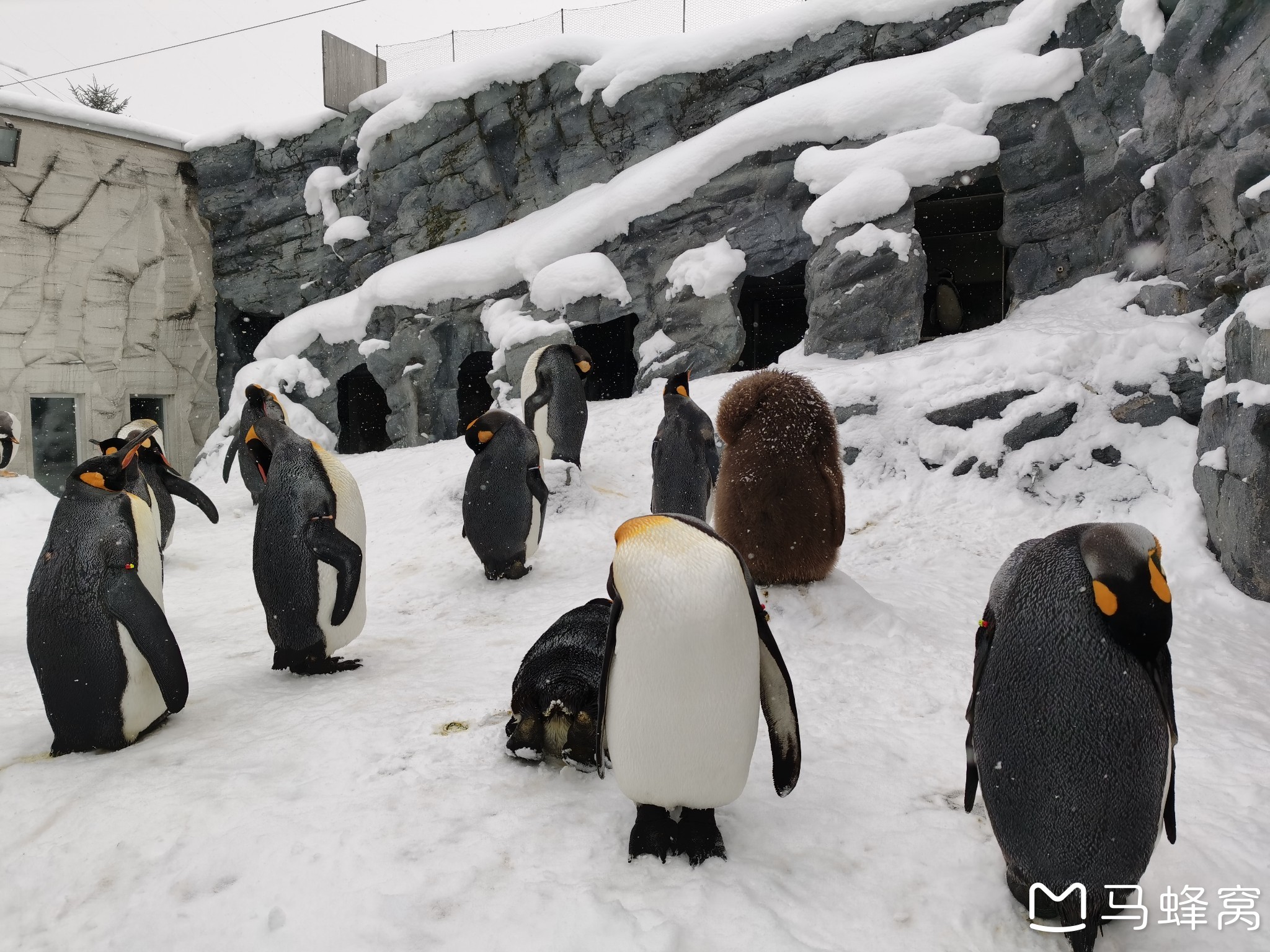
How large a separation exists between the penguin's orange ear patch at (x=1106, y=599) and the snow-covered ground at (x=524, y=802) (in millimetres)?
666

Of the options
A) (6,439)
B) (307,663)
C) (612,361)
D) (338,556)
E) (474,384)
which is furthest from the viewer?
(474,384)

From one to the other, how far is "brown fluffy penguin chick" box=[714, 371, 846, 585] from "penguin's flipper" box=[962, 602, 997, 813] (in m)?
1.65

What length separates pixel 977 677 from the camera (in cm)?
165

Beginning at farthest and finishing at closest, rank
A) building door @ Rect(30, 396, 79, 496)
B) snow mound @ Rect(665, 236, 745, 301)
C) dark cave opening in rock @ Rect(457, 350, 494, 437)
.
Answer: dark cave opening in rock @ Rect(457, 350, 494, 437) < building door @ Rect(30, 396, 79, 496) < snow mound @ Rect(665, 236, 745, 301)

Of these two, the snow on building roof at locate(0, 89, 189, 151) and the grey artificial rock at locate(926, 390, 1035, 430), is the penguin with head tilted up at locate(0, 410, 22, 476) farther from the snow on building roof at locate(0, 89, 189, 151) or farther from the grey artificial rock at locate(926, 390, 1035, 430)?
the grey artificial rock at locate(926, 390, 1035, 430)

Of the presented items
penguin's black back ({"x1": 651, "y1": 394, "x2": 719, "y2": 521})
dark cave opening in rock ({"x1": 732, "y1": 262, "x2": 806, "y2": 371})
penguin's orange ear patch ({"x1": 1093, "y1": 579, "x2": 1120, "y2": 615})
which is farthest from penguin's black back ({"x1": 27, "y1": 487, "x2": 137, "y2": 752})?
dark cave opening in rock ({"x1": 732, "y1": 262, "x2": 806, "y2": 371})

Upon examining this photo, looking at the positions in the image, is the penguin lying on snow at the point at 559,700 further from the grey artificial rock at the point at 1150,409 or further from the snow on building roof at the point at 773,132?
the snow on building roof at the point at 773,132

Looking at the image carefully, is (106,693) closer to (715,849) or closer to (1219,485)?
(715,849)

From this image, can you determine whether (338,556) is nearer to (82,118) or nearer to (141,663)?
(141,663)

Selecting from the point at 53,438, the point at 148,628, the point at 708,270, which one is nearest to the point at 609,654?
the point at 148,628

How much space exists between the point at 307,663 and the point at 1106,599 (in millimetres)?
2629

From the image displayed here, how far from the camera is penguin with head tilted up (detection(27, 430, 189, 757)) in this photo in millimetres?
2256

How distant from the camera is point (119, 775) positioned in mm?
2107

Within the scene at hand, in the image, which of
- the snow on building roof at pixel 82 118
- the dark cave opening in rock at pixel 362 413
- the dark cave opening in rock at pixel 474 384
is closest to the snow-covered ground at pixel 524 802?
the dark cave opening in rock at pixel 362 413
